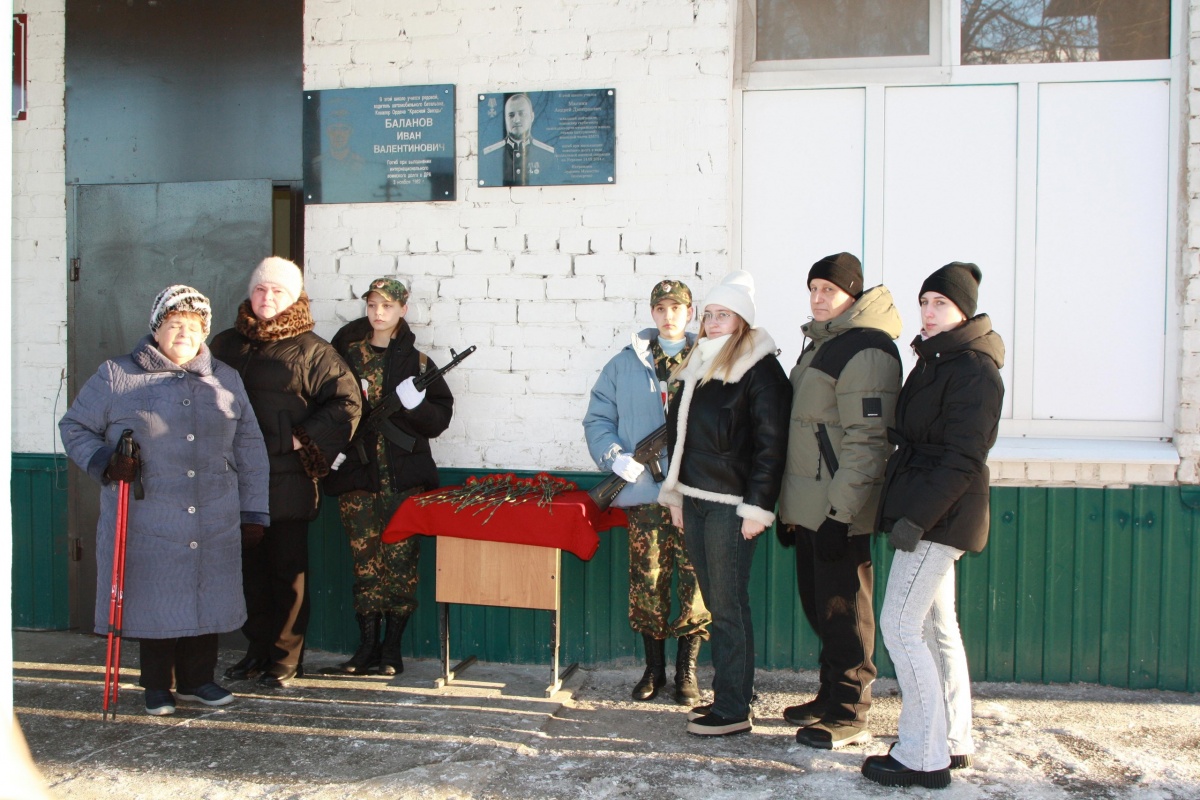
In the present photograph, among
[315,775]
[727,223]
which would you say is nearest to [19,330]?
[315,775]

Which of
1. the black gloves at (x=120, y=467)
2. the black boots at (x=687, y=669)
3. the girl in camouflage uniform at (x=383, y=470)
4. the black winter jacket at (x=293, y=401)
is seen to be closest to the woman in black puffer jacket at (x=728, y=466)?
the black boots at (x=687, y=669)

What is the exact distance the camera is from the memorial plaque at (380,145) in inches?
202

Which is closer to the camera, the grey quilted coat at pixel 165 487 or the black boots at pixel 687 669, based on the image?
the grey quilted coat at pixel 165 487

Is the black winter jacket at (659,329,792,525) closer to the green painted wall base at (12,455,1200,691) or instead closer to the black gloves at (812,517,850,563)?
the black gloves at (812,517,850,563)

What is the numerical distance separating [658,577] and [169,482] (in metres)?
2.11

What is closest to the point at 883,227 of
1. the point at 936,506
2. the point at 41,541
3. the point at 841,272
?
the point at 841,272

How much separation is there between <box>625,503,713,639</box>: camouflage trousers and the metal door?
2554mm

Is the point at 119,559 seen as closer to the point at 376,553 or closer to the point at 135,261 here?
the point at 376,553

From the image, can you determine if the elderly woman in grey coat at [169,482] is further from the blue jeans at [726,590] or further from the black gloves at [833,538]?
the black gloves at [833,538]

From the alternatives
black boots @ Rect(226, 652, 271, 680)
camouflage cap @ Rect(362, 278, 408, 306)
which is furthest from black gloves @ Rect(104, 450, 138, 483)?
camouflage cap @ Rect(362, 278, 408, 306)

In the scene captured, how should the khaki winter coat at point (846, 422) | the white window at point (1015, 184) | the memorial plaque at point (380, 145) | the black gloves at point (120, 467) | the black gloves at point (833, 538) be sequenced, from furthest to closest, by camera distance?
the memorial plaque at point (380, 145)
the white window at point (1015, 184)
the black gloves at point (120, 467)
the black gloves at point (833, 538)
the khaki winter coat at point (846, 422)

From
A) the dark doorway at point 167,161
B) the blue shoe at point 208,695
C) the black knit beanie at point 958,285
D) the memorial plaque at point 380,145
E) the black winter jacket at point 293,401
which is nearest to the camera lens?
the black knit beanie at point 958,285

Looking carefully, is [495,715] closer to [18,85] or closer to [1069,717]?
[1069,717]

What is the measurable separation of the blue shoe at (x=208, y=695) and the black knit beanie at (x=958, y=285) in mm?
3364
